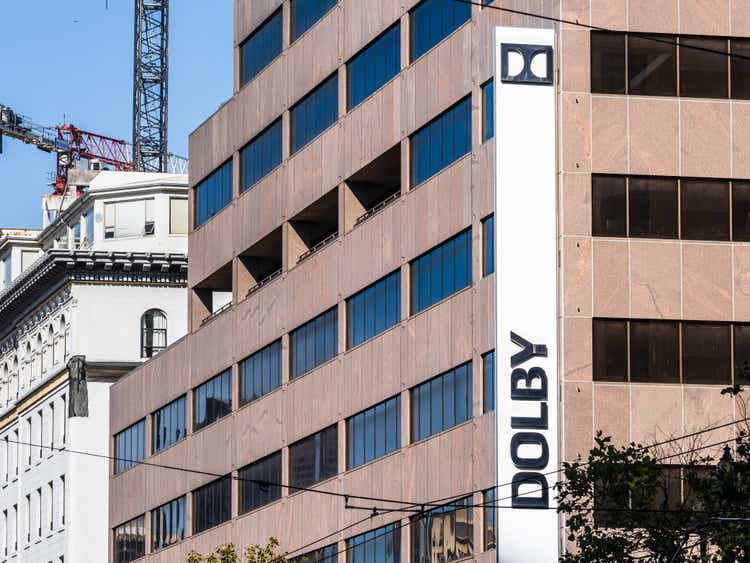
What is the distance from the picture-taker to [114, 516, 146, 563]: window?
94.2m

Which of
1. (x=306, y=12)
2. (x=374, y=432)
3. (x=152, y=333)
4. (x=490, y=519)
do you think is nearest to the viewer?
(x=490, y=519)

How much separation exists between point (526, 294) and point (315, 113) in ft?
65.0

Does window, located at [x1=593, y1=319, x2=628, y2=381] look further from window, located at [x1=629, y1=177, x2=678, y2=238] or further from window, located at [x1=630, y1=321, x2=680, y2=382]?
window, located at [x1=629, y1=177, x2=678, y2=238]

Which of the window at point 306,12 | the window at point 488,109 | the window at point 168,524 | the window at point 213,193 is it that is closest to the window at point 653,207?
the window at point 488,109

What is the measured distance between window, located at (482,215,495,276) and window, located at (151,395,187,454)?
29.7 meters

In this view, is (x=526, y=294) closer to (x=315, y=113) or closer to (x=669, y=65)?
(x=669, y=65)

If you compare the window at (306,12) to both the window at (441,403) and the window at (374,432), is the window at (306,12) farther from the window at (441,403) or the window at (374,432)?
the window at (441,403)

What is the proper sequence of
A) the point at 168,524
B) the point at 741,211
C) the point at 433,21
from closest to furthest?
the point at 741,211 → the point at 433,21 → the point at 168,524

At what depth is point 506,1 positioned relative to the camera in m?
62.0

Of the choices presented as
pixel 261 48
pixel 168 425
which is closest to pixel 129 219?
pixel 168 425

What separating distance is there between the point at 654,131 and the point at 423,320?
32.6ft

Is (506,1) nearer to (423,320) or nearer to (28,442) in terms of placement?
(423,320)

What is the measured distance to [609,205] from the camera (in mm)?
60844

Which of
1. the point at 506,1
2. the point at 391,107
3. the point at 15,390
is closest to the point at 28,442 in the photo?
the point at 15,390
